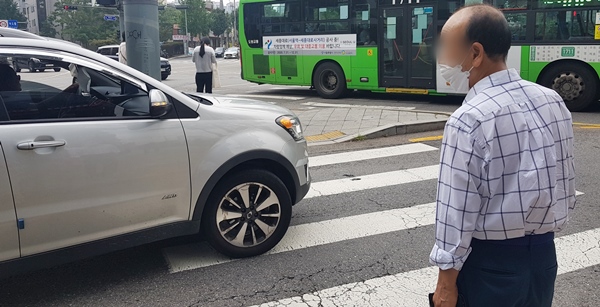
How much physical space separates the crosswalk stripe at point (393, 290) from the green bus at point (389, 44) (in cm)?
540

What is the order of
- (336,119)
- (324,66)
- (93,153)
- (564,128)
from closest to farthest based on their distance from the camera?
(564,128)
(93,153)
(336,119)
(324,66)

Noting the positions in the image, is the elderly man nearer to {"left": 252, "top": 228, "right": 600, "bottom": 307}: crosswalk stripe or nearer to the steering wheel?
{"left": 252, "top": 228, "right": 600, "bottom": 307}: crosswalk stripe

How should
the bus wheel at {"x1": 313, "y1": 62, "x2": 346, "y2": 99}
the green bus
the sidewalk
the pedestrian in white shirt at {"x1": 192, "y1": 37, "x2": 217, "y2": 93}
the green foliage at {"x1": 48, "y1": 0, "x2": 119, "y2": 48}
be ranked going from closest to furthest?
the sidewalk → the green bus → the pedestrian in white shirt at {"x1": 192, "y1": 37, "x2": 217, "y2": 93} → the bus wheel at {"x1": 313, "y1": 62, "x2": 346, "y2": 99} → the green foliage at {"x1": 48, "y1": 0, "x2": 119, "y2": 48}

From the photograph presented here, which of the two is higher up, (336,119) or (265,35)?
(265,35)

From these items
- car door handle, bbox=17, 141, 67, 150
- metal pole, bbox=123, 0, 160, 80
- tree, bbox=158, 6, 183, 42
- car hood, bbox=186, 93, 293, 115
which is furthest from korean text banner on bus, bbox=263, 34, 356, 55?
tree, bbox=158, 6, 183, 42

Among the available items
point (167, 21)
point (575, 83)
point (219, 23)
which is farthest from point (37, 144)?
point (219, 23)

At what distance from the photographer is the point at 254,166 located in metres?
4.36

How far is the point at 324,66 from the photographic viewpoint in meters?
15.2

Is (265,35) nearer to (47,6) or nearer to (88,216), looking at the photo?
(88,216)

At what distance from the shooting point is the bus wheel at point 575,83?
36.4 feet

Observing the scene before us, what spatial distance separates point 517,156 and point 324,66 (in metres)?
13.6

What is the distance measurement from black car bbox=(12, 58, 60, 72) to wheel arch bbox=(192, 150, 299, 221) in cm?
136

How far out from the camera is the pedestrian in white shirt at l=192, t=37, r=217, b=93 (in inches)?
511

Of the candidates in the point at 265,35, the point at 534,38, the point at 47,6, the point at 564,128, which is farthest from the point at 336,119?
the point at 47,6
